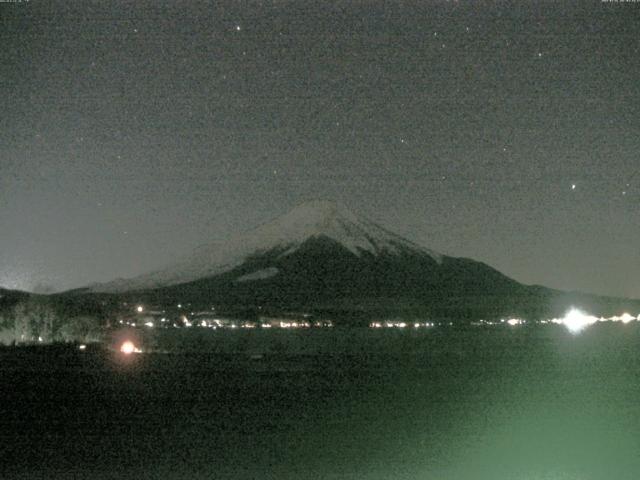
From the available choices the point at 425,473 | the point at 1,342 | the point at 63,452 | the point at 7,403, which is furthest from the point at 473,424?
the point at 1,342

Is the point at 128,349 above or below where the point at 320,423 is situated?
above

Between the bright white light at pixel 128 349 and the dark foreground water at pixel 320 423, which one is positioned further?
the bright white light at pixel 128 349

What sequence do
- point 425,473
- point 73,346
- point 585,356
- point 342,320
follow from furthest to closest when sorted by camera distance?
1. point 342,320
2. point 73,346
3. point 585,356
4. point 425,473

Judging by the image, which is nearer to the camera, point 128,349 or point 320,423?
point 320,423

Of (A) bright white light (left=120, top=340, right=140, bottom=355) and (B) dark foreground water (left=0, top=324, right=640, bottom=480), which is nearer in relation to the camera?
(B) dark foreground water (left=0, top=324, right=640, bottom=480)

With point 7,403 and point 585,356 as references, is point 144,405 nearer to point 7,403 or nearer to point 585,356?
point 7,403

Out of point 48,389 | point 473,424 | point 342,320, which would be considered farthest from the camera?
point 342,320

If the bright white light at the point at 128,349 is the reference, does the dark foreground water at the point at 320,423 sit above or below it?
below

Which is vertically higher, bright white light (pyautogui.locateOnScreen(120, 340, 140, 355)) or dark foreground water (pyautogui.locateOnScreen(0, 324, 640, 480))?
bright white light (pyautogui.locateOnScreen(120, 340, 140, 355))
